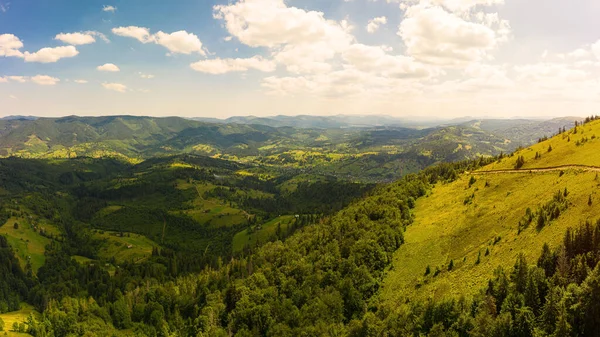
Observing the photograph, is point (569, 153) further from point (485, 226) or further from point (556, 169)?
point (485, 226)

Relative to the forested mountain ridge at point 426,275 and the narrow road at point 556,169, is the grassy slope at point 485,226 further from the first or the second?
the narrow road at point 556,169

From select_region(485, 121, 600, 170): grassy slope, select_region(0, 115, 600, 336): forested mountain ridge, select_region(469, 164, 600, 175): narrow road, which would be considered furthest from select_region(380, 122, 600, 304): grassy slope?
select_region(469, 164, 600, 175): narrow road

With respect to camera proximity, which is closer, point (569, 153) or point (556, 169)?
point (556, 169)

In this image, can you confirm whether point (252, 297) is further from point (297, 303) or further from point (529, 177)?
point (529, 177)

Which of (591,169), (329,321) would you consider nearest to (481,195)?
(591,169)

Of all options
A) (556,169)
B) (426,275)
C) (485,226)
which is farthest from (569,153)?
(426,275)

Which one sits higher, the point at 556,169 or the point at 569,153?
the point at 569,153

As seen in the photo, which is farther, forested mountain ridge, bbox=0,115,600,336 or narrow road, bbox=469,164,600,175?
narrow road, bbox=469,164,600,175

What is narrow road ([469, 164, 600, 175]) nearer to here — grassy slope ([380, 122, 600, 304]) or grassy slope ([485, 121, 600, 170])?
grassy slope ([485, 121, 600, 170])
